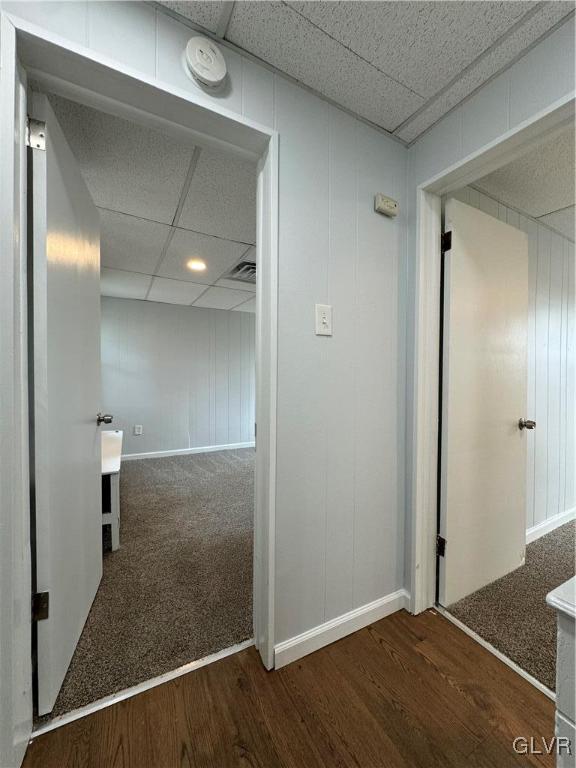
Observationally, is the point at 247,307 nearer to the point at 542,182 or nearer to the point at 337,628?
the point at 542,182

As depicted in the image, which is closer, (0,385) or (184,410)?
(0,385)

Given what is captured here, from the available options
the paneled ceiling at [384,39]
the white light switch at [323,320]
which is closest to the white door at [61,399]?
the paneled ceiling at [384,39]

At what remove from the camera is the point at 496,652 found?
1331mm

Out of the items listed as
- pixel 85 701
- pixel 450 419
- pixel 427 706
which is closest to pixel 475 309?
pixel 450 419

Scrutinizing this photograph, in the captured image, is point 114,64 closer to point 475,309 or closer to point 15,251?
point 15,251

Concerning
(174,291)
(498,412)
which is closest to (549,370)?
(498,412)

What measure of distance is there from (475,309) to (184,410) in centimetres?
412

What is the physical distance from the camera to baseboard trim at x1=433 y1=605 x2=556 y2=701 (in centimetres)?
117

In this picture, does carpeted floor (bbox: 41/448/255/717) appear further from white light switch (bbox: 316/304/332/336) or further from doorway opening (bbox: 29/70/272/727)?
white light switch (bbox: 316/304/332/336)

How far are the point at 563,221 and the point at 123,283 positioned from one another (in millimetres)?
4175

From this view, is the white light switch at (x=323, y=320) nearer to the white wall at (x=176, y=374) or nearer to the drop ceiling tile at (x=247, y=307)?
the drop ceiling tile at (x=247, y=307)

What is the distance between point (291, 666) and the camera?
1.26 meters

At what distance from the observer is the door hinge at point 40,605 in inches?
40.3

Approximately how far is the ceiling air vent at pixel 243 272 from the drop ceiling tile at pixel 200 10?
1.92m
